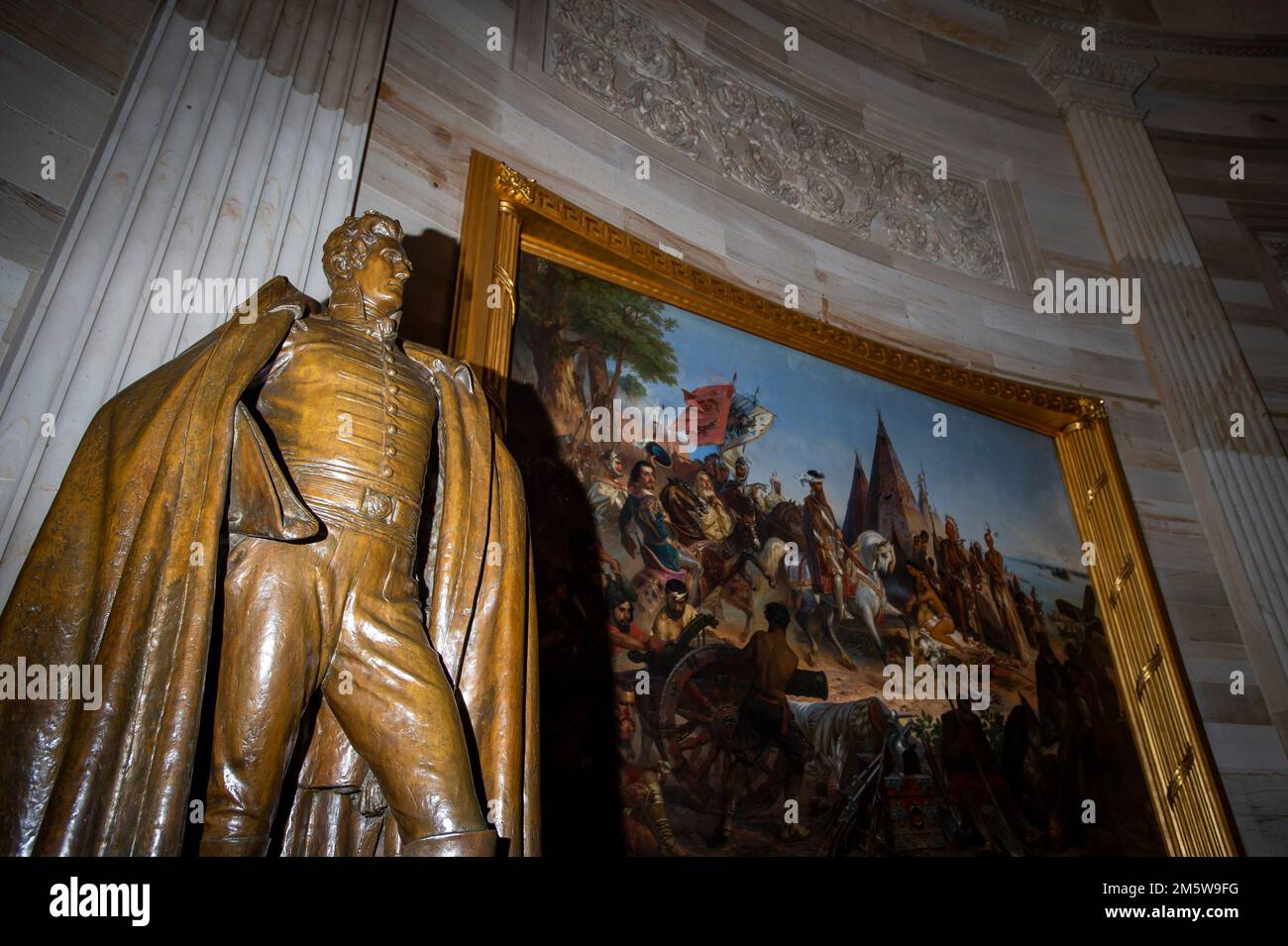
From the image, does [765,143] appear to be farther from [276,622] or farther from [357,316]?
[276,622]

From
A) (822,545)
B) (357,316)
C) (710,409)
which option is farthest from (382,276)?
(822,545)

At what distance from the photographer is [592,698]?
3633mm

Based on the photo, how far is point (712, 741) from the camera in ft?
12.7

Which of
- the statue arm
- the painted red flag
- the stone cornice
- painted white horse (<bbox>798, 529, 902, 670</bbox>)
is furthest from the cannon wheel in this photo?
the stone cornice

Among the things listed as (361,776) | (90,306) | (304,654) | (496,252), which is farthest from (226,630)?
(496,252)

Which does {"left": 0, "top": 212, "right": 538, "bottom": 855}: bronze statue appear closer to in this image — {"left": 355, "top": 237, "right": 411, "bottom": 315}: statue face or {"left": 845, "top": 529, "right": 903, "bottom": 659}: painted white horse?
{"left": 355, "top": 237, "right": 411, "bottom": 315}: statue face

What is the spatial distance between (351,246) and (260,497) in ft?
3.45

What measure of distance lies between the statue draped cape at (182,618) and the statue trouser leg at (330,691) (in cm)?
9

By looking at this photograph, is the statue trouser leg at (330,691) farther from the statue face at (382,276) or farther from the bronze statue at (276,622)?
the statue face at (382,276)

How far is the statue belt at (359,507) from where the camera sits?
7.06 ft

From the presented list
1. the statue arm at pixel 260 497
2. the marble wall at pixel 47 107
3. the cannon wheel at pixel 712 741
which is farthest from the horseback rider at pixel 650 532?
the marble wall at pixel 47 107

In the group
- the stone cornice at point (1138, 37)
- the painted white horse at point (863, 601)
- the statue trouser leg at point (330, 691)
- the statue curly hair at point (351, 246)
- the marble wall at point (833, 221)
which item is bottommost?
the statue trouser leg at point (330, 691)

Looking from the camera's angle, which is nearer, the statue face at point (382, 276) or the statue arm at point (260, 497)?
the statue arm at point (260, 497)
